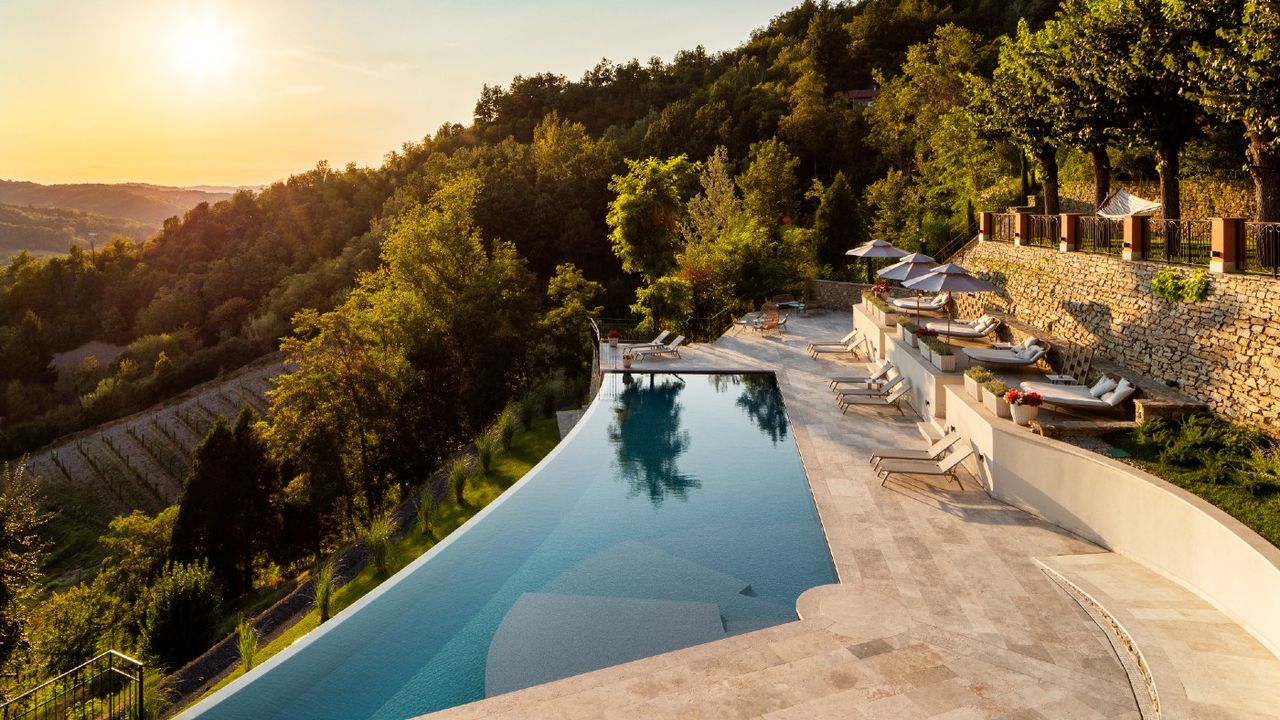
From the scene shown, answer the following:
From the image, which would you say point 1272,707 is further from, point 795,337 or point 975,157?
point 975,157

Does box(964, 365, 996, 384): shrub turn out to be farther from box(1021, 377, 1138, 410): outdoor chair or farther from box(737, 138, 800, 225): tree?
box(737, 138, 800, 225): tree

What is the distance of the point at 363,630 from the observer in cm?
798

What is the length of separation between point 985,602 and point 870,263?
912 inches

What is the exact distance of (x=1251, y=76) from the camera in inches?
378

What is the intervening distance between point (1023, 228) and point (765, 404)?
9.13m

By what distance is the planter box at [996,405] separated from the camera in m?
11.0

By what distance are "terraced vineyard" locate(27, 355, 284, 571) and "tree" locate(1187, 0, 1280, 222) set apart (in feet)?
123

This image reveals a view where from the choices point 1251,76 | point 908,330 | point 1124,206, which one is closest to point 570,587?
point 1251,76

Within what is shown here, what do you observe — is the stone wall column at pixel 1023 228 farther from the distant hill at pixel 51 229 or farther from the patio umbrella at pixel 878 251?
the distant hill at pixel 51 229

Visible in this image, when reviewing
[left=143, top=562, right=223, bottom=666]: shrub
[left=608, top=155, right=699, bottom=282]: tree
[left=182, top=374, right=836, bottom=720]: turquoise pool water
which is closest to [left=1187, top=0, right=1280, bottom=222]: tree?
[left=182, top=374, right=836, bottom=720]: turquoise pool water

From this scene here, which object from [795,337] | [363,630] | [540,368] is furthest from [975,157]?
[363,630]

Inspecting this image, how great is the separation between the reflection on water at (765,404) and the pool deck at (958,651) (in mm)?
5019

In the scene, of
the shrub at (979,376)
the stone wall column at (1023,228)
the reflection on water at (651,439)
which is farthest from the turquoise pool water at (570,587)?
the stone wall column at (1023,228)

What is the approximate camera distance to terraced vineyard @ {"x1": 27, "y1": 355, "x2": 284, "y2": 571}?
125ft
